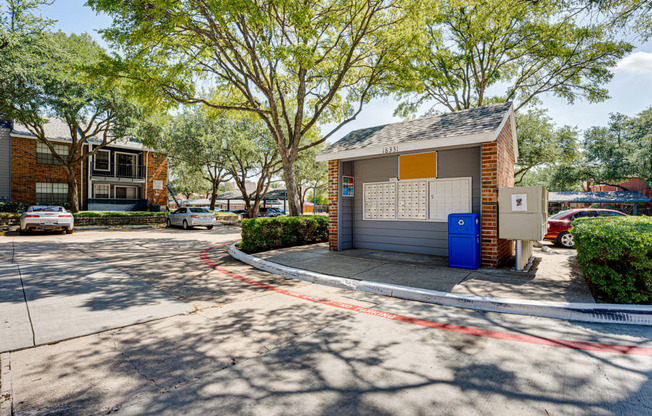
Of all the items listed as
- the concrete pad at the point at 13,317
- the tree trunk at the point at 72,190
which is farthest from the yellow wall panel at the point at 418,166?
the tree trunk at the point at 72,190

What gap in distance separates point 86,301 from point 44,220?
43.6ft

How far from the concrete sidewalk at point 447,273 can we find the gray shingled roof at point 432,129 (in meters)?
3.14

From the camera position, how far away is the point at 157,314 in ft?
14.8

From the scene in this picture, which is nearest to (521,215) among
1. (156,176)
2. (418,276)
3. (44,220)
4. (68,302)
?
(418,276)

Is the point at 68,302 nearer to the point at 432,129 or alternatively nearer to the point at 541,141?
the point at 432,129

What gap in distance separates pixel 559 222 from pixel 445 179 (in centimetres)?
678

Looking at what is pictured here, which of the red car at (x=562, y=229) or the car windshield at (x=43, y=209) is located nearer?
the red car at (x=562, y=229)

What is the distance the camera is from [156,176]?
96.6 ft

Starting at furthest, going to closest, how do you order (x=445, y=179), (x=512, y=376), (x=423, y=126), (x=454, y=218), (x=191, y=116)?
1. (x=191, y=116)
2. (x=423, y=126)
3. (x=445, y=179)
4. (x=454, y=218)
5. (x=512, y=376)

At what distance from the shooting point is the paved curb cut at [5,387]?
7.83ft

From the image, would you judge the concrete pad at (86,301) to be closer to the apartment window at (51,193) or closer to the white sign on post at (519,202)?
the white sign on post at (519,202)

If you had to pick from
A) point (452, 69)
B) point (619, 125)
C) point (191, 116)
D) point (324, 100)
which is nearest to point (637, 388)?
point (324, 100)

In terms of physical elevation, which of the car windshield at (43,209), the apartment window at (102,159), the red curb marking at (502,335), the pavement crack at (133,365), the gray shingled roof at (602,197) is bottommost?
the red curb marking at (502,335)

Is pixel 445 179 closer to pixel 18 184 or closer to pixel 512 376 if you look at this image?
pixel 512 376
